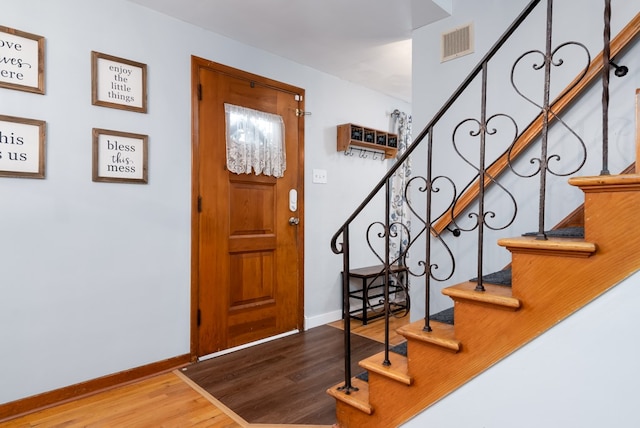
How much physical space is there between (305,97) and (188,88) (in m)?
1.12

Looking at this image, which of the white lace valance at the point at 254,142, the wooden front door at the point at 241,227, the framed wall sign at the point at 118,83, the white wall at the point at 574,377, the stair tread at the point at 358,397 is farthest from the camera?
the white lace valance at the point at 254,142

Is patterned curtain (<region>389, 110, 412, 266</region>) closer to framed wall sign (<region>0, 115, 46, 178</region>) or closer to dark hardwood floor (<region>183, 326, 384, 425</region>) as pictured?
dark hardwood floor (<region>183, 326, 384, 425</region>)

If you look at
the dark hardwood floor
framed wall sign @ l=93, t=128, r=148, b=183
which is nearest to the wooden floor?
the dark hardwood floor

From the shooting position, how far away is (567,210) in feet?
6.35

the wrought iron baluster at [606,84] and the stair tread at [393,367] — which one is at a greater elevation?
the wrought iron baluster at [606,84]

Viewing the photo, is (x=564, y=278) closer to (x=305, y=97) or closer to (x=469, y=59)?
(x=469, y=59)

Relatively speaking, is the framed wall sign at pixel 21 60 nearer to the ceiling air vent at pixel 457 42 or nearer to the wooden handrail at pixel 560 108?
the wooden handrail at pixel 560 108

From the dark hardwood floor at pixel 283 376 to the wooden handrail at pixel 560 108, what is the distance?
1.24 metres

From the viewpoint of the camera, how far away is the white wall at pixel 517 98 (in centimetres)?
181

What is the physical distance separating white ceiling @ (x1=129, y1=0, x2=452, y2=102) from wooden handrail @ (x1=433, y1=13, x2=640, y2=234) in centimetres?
106

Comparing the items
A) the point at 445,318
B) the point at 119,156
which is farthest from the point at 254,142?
the point at 445,318

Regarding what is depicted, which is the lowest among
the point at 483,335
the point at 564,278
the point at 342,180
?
the point at 483,335

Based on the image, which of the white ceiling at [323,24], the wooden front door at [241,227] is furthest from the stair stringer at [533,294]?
the white ceiling at [323,24]

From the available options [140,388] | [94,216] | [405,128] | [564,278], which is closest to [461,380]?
[564,278]
